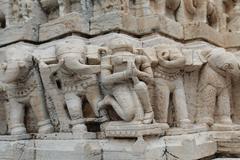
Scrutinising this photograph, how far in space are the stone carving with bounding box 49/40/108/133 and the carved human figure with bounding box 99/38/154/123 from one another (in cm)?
15

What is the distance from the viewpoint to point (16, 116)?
4.99 m

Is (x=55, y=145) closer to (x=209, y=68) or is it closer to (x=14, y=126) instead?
(x=14, y=126)

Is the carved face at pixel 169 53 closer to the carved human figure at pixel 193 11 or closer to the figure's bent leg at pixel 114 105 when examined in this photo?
the figure's bent leg at pixel 114 105

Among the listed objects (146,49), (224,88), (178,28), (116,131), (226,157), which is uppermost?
(178,28)

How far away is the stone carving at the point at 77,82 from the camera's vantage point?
4.47 m

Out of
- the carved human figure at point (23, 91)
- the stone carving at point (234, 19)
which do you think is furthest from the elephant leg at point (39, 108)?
the stone carving at point (234, 19)

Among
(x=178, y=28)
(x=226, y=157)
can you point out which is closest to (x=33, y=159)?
(x=226, y=157)

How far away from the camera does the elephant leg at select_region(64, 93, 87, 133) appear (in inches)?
176

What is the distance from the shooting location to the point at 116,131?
4.16 m

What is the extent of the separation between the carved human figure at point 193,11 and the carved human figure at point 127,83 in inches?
70.7

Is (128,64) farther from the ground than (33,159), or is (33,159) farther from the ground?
(128,64)

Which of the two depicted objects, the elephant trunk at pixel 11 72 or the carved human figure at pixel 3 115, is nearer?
the elephant trunk at pixel 11 72

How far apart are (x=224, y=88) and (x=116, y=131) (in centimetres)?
190

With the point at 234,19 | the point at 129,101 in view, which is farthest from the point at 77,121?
the point at 234,19
